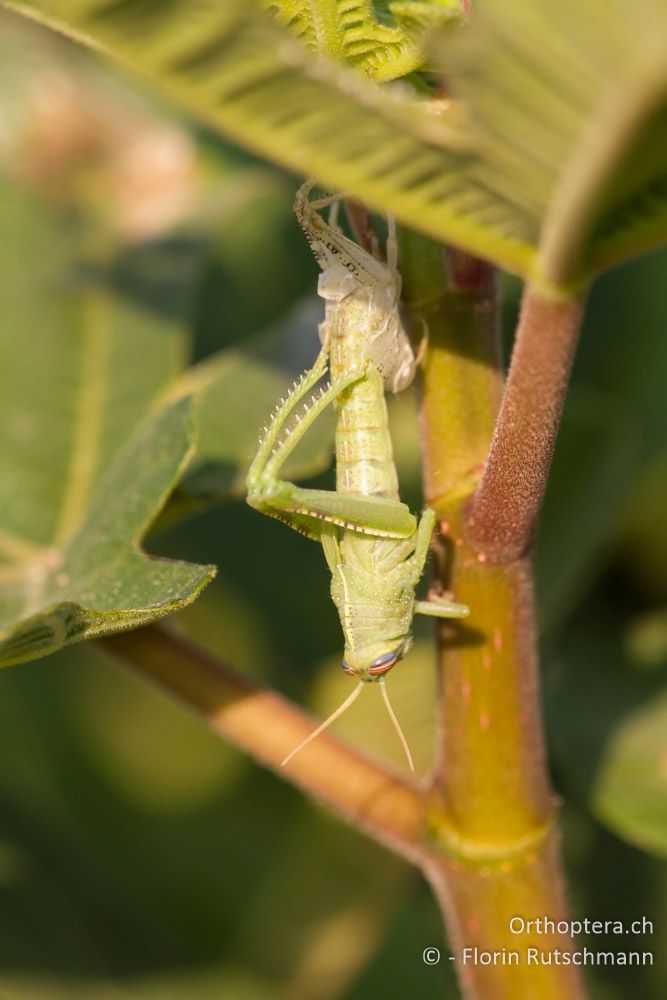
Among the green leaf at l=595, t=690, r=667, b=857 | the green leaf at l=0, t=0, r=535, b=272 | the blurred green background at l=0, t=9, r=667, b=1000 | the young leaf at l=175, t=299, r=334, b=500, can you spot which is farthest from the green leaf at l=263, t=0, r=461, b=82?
the green leaf at l=595, t=690, r=667, b=857

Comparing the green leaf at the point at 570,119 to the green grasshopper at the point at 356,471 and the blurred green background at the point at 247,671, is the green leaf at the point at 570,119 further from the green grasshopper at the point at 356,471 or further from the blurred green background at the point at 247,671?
the blurred green background at the point at 247,671

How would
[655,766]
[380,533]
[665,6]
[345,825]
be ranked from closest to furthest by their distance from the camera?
[665,6], [380,533], [655,766], [345,825]

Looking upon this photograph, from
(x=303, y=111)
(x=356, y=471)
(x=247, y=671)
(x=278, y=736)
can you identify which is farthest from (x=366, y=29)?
(x=247, y=671)

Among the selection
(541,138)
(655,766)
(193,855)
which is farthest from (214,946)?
(541,138)

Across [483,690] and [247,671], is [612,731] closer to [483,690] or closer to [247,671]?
[483,690]

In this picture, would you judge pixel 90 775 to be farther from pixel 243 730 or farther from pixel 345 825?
pixel 243 730

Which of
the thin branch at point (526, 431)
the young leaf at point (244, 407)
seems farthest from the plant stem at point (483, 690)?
the young leaf at point (244, 407)

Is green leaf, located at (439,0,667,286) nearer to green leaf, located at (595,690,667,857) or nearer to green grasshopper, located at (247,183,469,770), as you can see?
green grasshopper, located at (247,183,469,770)
